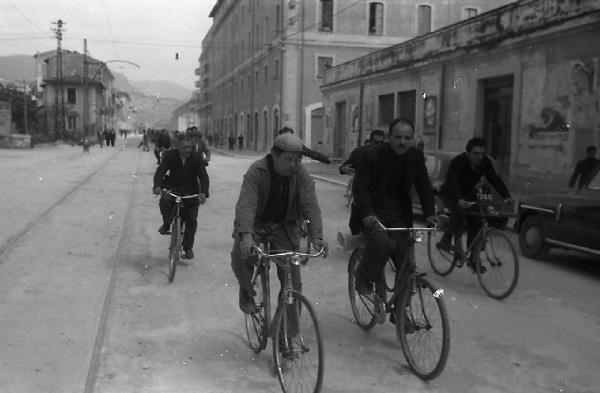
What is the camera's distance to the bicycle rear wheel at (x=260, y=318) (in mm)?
4266

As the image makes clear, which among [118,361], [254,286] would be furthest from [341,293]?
[118,361]

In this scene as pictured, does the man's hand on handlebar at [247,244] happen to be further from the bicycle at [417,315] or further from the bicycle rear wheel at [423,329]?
the bicycle rear wheel at [423,329]

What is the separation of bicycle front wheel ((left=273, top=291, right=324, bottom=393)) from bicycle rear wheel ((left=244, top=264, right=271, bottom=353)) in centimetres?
45

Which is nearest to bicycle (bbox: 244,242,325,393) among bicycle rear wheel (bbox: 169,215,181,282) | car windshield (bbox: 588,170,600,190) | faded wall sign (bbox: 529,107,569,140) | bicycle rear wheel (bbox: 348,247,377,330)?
bicycle rear wheel (bbox: 348,247,377,330)

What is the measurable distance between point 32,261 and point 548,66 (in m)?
13.1

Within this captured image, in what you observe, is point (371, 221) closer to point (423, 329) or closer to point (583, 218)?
point (423, 329)

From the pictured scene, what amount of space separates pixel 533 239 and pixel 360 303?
14.1 ft

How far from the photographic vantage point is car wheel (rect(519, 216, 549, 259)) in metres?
8.51

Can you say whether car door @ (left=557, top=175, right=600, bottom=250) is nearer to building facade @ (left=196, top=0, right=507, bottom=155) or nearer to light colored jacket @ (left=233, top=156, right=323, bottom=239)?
light colored jacket @ (left=233, top=156, right=323, bottom=239)

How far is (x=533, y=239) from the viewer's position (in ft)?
28.6

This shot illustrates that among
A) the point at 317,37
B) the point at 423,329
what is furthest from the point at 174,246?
the point at 317,37

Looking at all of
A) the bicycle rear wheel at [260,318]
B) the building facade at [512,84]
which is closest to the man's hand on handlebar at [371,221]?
the bicycle rear wheel at [260,318]

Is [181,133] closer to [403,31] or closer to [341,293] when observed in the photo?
[341,293]

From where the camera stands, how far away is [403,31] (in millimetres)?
42938
